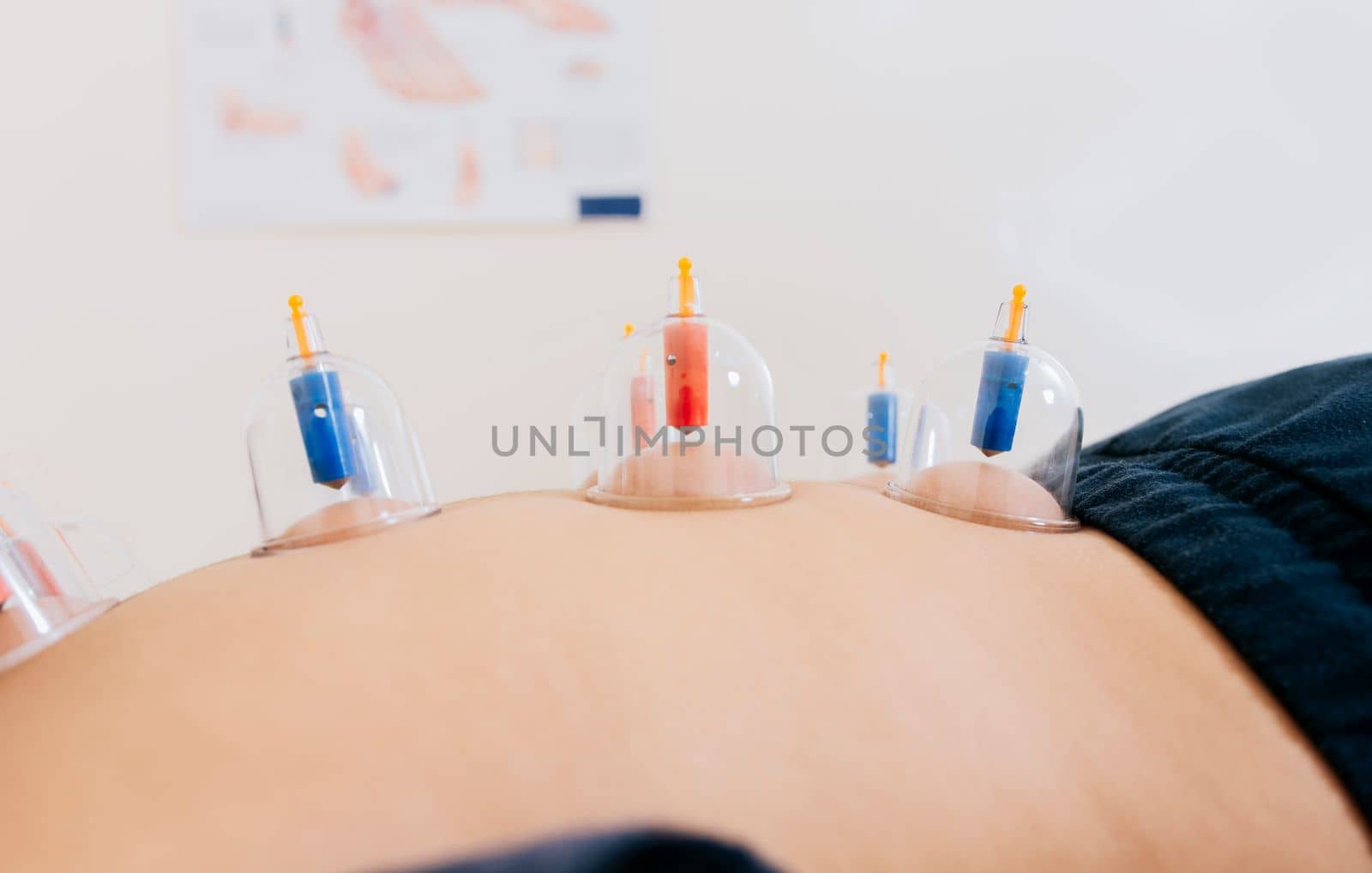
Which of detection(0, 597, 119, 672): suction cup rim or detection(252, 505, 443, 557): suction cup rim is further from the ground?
detection(252, 505, 443, 557): suction cup rim

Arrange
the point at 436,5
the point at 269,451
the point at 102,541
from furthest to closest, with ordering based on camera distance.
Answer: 1. the point at 436,5
2. the point at 102,541
3. the point at 269,451

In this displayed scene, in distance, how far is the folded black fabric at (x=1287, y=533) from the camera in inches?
10.5

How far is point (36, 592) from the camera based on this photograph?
0.35 m

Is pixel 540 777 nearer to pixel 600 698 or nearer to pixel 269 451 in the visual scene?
pixel 600 698

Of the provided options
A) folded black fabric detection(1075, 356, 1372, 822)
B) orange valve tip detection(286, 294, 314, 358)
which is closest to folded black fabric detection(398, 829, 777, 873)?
folded black fabric detection(1075, 356, 1372, 822)

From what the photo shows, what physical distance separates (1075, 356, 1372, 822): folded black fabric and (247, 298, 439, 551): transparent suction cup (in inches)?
15.1

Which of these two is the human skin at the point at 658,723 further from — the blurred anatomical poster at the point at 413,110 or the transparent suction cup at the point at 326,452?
the blurred anatomical poster at the point at 413,110

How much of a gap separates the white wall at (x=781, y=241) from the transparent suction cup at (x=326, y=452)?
93 centimetres

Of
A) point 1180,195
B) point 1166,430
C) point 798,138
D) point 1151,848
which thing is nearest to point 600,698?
point 1151,848

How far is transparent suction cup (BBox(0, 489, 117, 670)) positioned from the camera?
12.8 inches

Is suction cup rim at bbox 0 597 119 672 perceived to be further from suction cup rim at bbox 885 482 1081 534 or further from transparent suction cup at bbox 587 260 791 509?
suction cup rim at bbox 885 482 1081 534

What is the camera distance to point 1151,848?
0.25 metres

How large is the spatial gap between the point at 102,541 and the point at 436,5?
109 cm

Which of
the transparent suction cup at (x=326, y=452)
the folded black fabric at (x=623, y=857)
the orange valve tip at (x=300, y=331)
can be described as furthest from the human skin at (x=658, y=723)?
the orange valve tip at (x=300, y=331)
